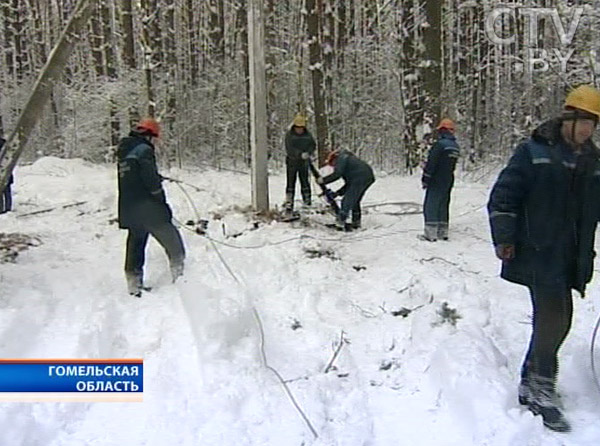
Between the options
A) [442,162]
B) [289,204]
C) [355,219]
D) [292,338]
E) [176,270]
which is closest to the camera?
[292,338]

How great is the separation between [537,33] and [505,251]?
20.4 meters

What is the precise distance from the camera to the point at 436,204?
9.20m

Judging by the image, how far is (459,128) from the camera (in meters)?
23.8

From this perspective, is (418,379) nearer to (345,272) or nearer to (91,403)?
(91,403)

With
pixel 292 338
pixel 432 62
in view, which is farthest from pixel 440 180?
pixel 432 62

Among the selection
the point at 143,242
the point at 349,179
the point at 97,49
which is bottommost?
the point at 143,242

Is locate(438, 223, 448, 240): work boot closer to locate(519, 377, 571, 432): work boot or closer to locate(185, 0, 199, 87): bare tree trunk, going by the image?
locate(519, 377, 571, 432): work boot

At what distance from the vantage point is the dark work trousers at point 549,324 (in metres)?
4.13

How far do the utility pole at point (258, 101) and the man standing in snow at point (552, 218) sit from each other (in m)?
6.74

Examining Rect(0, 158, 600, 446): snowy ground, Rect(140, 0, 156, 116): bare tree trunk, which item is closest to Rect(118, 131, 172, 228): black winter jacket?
Rect(0, 158, 600, 446): snowy ground

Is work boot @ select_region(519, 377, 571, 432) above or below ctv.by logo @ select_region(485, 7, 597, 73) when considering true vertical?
below

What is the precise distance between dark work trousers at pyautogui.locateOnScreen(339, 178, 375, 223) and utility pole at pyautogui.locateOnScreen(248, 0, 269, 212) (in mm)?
1447

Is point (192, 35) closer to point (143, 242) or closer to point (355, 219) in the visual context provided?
point (355, 219)

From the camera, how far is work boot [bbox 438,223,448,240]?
9.30 metres
